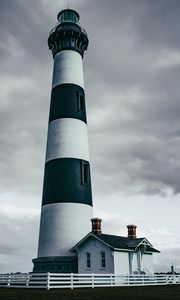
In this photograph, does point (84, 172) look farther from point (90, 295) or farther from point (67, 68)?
point (90, 295)

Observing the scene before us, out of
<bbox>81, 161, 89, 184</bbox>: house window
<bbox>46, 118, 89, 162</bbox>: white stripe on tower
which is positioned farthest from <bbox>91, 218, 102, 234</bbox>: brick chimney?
<bbox>46, 118, 89, 162</bbox>: white stripe on tower

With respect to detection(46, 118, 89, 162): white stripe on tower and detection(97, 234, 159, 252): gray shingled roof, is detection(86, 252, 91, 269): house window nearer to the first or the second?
detection(97, 234, 159, 252): gray shingled roof

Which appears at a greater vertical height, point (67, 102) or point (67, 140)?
point (67, 102)

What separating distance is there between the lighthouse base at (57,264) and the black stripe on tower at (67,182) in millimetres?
4126

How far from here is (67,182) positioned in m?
26.2

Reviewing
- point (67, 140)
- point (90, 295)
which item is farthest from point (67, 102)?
point (90, 295)

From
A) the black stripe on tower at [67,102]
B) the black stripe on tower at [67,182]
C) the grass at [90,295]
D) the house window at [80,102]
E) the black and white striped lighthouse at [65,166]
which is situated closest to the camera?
→ the grass at [90,295]

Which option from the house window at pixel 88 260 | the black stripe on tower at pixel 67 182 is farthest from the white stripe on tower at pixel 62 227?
the house window at pixel 88 260

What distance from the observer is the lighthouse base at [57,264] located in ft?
81.9

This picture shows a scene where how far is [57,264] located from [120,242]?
16.8 ft

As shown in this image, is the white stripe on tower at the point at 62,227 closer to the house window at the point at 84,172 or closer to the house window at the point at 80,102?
the house window at the point at 84,172

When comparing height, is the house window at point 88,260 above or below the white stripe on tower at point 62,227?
below

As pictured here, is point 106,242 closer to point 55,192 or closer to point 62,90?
point 55,192

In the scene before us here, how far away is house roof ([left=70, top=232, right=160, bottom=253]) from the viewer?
25062 millimetres
